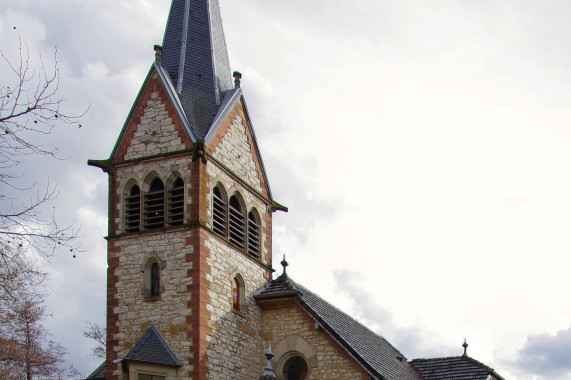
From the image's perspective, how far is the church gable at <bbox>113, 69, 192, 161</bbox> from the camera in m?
27.5

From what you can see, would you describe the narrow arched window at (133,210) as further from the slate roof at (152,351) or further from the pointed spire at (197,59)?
the slate roof at (152,351)

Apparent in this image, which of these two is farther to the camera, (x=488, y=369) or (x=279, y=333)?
(x=488, y=369)

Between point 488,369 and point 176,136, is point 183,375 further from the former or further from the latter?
point 488,369

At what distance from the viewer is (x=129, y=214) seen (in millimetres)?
27500

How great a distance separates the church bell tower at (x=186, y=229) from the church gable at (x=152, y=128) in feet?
0.12

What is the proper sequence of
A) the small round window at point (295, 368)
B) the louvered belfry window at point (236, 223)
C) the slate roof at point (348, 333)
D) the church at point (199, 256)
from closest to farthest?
the church at point (199, 256) < the slate roof at point (348, 333) < the small round window at point (295, 368) < the louvered belfry window at point (236, 223)

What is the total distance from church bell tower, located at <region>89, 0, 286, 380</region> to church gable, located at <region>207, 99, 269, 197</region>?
4 centimetres

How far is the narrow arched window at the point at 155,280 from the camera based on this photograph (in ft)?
85.9

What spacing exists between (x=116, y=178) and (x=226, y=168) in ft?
11.0

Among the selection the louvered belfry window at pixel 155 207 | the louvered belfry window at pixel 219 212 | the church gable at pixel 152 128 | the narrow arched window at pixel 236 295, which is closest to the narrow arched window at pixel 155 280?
the louvered belfry window at pixel 155 207

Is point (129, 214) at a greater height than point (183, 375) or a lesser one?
greater

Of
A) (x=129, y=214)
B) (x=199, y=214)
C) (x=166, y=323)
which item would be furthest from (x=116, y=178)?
(x=166, y=323)

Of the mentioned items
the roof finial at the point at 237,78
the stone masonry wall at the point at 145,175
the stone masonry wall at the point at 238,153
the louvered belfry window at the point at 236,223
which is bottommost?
the louvered belfry window at the point at 236,223

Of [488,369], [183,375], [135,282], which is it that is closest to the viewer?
[183,375]
